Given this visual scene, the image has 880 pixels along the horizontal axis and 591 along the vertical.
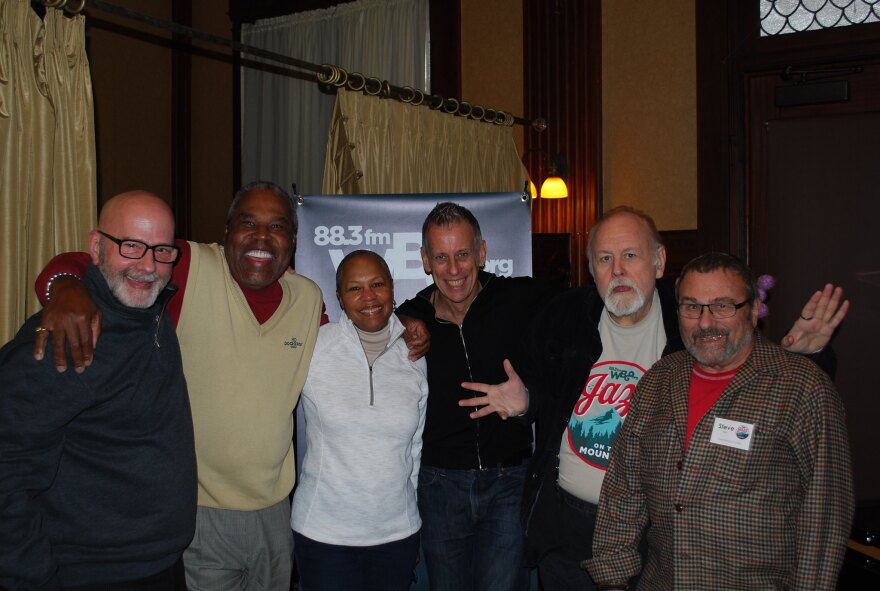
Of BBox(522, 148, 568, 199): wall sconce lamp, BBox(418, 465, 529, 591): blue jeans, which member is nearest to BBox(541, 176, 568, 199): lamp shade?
BBox(522, 148, 568, 199): wall sconce lamp

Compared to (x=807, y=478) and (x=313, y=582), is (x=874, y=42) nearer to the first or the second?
(x=807, y=478)

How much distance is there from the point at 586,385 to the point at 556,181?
10.9 feet

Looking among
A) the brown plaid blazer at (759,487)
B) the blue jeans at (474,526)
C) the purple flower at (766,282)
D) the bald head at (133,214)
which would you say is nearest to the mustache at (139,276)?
the bald head at (133,214)

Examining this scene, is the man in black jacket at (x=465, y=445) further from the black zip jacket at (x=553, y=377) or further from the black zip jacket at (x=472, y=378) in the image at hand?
the black zip jacket at (x=553, y=377)

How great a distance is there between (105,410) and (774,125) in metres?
4.54

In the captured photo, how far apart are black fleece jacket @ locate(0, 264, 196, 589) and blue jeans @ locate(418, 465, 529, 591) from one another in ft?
2.72

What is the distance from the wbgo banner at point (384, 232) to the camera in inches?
123

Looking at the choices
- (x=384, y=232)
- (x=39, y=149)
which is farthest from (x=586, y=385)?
(x=39, y=149)

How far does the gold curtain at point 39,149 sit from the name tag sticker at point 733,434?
219 centimetres

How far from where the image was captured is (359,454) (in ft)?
7.11

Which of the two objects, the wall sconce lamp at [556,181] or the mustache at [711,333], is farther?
the wall sconce lamp at [556,181]

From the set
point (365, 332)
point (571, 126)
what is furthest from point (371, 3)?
point (365, 332)

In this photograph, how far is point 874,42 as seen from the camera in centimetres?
455

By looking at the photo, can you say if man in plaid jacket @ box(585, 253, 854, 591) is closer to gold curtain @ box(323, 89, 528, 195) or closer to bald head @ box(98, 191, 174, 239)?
bald head @ box(98, 191, 174, 239)
